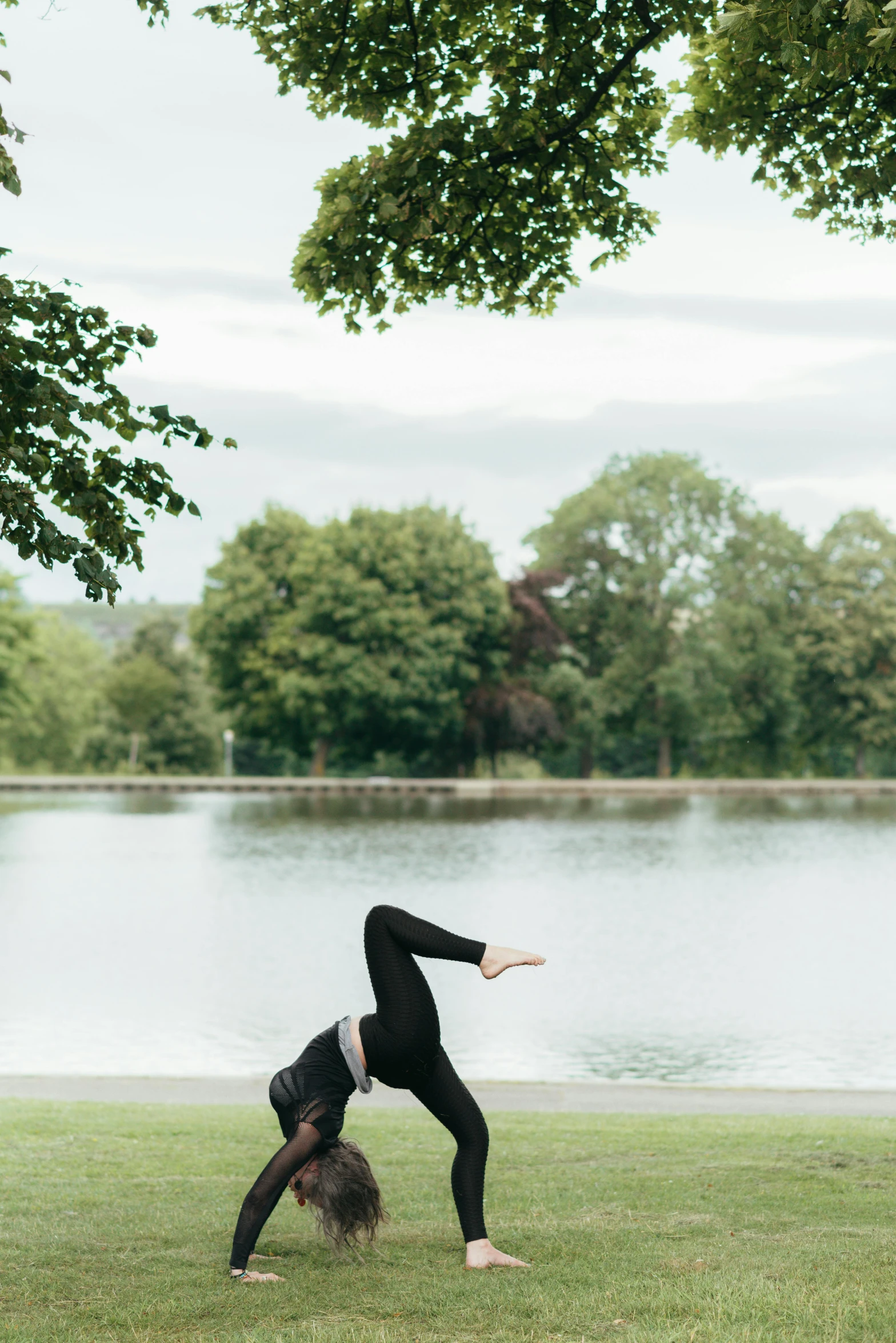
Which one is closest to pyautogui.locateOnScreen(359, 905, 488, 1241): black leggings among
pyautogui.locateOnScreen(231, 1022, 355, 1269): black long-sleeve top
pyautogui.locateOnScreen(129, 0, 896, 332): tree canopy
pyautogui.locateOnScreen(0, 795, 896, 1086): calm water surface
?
pyautogui.locateOnScreen(231, 1022, 355, 1269): black long-sleeve top

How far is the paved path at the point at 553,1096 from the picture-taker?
10148mm

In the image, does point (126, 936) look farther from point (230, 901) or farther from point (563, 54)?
point (563, 54)

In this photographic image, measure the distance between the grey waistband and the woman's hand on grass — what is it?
721 millimetres

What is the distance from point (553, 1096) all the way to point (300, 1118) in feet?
18.9

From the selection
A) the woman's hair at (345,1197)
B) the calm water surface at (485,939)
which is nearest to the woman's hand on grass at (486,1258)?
the woman's hair at (345,1197)

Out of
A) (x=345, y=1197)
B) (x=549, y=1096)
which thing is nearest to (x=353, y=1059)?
(x=345, y=1197)

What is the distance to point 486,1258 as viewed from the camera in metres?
5.18

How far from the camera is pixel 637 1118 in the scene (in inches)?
382

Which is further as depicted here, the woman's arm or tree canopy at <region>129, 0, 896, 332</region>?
tree canopy at <region>129, 0, 896, 332</region>

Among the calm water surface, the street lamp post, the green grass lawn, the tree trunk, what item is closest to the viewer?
the green grass lawn

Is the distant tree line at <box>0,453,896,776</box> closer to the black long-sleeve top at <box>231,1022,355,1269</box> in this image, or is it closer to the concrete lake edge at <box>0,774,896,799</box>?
the concrete lake edge at <box>0,774,896,799</box>

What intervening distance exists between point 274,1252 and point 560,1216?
1.41m

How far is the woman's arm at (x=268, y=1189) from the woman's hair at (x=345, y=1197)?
105 mm

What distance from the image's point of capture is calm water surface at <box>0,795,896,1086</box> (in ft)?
45.4
